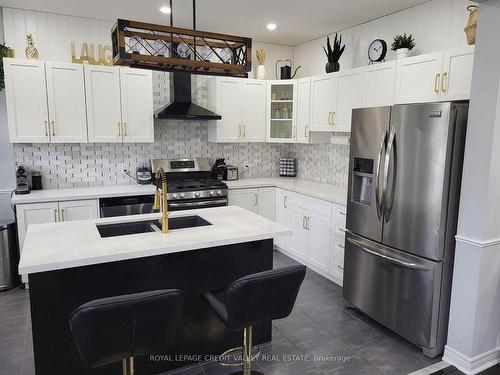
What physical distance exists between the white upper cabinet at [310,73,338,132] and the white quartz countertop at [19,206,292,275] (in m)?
1.97

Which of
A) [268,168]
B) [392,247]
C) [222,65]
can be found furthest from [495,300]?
[268,168]

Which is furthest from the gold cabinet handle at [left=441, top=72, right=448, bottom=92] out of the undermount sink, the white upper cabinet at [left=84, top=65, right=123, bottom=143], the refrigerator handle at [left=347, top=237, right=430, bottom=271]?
the white upper cabinet at [left=84, top=65, right=123, bottom=143]

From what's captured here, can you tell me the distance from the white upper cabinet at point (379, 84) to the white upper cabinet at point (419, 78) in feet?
0.25

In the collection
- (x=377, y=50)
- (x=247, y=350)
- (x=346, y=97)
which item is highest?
(x=377, y=50)

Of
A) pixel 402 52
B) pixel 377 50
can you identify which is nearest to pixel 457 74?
pixel 402 52

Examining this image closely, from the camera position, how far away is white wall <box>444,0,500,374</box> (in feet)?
7.72

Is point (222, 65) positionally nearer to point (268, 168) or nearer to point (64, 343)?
point (64, 343)

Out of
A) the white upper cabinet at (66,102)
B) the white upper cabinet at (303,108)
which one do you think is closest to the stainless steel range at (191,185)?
the white upper cabinet at (66,102)

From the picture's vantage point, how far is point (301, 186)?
4656mm

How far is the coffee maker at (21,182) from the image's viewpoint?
3863 millimetres

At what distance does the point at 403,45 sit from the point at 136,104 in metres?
2.89

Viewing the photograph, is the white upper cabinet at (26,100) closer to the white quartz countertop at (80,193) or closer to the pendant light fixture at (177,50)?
the white quartz countertop at (80,193)

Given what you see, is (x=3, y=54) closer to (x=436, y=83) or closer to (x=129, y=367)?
(x=129, y=367)

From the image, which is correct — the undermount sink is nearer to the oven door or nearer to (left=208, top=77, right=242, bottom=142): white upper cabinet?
the oven door
